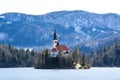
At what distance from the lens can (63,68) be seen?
7864 inches

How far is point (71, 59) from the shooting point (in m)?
200

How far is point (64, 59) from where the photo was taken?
652ft

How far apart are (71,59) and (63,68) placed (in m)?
5.21

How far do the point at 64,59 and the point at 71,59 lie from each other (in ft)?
10.4

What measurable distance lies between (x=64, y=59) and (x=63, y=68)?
4.05 m
